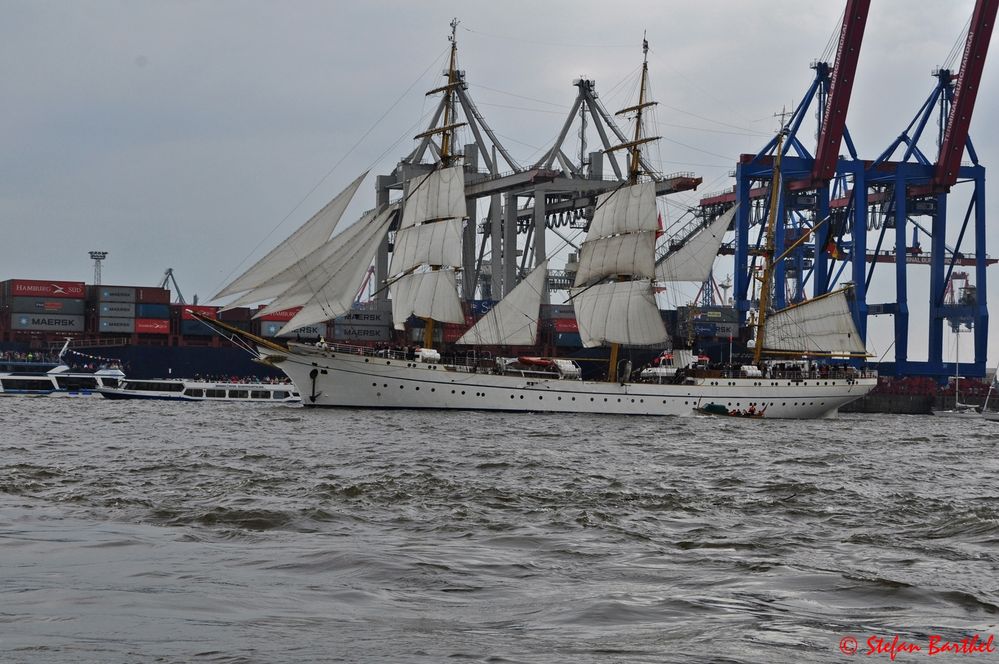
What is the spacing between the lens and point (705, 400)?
201 feet

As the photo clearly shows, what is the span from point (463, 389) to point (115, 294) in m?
45.0

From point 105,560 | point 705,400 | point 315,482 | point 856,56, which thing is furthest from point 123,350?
point 105,560

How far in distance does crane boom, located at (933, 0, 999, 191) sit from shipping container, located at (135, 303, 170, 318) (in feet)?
205

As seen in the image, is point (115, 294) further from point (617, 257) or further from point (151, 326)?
point (617, 257)

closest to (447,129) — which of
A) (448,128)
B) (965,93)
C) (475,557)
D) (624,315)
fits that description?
(448,128)

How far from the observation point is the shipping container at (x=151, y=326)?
297ft

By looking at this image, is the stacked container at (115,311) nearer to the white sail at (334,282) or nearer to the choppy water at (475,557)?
the white sail at (334,282)

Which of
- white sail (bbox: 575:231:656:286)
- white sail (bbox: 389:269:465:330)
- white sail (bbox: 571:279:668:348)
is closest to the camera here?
white sail (bbox: 389:269:465:330)

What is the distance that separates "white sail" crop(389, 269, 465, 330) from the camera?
200 ft

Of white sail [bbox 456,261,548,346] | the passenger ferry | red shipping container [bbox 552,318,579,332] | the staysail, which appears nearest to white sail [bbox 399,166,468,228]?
the staysail

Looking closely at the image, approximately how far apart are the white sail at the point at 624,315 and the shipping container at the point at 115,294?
4447 centimetres

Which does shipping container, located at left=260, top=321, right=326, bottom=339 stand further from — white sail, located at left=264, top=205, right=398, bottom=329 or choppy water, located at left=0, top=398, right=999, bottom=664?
choppy water, located at left=0, top=398, right=999, bottom=664

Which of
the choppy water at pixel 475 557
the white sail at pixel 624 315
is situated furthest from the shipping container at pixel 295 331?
the choppy water at pixel 475 557

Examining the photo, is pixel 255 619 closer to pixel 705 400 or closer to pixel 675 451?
pixel 675 451
